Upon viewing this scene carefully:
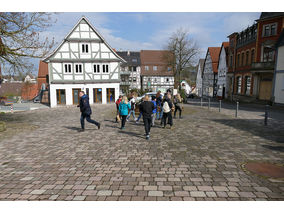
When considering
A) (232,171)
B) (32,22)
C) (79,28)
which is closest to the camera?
(232,171)

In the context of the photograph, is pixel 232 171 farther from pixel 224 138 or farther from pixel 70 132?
pixel 70 132

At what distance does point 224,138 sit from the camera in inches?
320

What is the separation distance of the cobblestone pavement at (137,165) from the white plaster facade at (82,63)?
17.7m

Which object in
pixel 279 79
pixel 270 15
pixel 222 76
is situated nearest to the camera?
pixel 279 79

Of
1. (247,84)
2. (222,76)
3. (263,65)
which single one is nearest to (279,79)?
(263,65)

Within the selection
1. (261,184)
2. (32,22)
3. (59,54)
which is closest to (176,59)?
(59,54)

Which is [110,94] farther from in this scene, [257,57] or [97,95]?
A: [257,57]

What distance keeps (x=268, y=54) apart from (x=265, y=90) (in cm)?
436

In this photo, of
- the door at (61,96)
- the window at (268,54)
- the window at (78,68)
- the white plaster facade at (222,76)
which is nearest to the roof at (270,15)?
the window at (268,54)

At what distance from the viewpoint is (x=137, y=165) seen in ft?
17.3

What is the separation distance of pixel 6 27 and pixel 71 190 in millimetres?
9700

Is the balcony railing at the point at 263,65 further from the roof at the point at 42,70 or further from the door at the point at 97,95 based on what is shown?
the roof at the point at 42,70

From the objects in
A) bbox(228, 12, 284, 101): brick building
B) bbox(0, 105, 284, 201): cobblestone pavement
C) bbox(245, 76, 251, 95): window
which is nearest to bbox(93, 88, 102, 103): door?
bbox(0, 105, 284, 201): cobblestone pavement

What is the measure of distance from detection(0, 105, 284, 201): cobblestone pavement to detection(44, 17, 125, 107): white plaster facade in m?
17.7
